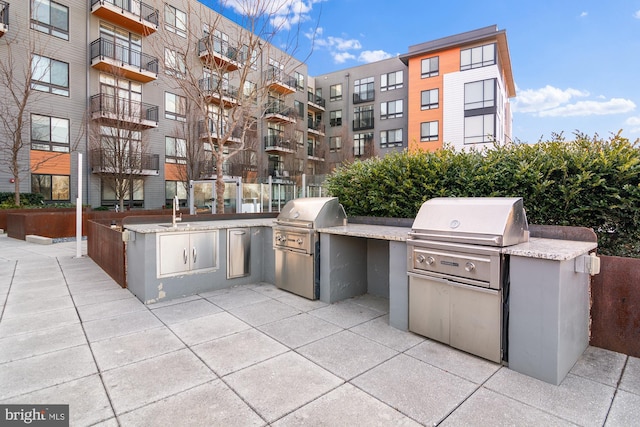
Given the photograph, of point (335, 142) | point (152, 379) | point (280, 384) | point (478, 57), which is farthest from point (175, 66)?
point (335, 142)

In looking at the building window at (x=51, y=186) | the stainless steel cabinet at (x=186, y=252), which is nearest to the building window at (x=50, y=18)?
the building window at (x=51, y=186)

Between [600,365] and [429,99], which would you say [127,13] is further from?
[600,365]

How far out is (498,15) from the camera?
21953mm

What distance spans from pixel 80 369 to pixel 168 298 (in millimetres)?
2027

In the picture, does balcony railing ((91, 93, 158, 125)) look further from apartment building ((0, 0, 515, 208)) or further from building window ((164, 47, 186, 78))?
building window ((164, 47, 186, 78))

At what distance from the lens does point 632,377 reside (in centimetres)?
277

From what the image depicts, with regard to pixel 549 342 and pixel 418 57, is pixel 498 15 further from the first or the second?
pixel 549 342

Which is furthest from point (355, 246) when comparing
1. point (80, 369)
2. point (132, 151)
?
point (132, 151)

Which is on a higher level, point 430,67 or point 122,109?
point 430,67

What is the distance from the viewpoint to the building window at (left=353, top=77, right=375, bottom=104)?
32344 mm

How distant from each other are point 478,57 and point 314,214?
2416 cm

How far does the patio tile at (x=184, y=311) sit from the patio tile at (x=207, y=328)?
152 mm

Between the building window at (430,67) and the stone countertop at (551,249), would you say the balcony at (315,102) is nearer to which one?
the building window at (430,67)

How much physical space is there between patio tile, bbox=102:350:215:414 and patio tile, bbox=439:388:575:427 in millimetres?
1907
